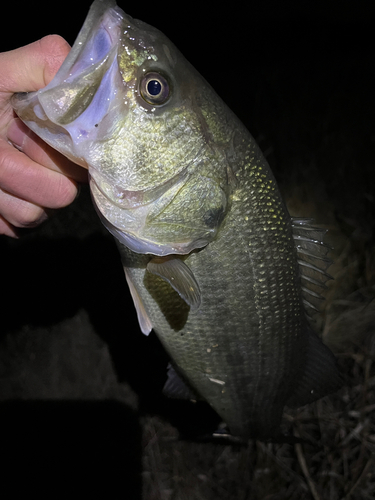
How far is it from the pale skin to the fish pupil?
10.3 inches

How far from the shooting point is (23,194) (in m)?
0.95

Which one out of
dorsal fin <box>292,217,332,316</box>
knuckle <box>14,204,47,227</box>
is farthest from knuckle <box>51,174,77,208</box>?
dorsal fin <box>292,217,332,316</box>

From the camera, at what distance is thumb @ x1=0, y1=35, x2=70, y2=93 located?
31.5 inches

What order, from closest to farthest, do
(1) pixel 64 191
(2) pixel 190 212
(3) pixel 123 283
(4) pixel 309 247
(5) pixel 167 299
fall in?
(2) pixel 190 212 < (1) pixel 64 191 < (5) pixel 167 299 < (4) pixel 309 247 < (3) pixel 123 283

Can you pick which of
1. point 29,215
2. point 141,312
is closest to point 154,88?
point 29,215

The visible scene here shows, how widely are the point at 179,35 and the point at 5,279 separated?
2229mm

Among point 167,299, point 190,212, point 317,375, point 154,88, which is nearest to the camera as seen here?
point 154,88

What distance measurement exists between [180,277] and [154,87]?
50 centimetres

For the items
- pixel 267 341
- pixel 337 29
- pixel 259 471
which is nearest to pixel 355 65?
pixel 337 29

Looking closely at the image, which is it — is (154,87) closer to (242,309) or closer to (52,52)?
(52,52)

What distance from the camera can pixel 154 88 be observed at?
2.45ft

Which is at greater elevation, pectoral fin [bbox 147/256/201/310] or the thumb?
the thumb

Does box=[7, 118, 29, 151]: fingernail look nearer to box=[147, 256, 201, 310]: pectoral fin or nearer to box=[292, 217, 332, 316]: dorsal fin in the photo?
box=[147, 256, 201, 310]: pectoral fin

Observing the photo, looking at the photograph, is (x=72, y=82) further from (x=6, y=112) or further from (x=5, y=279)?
(x=5, y=279)
